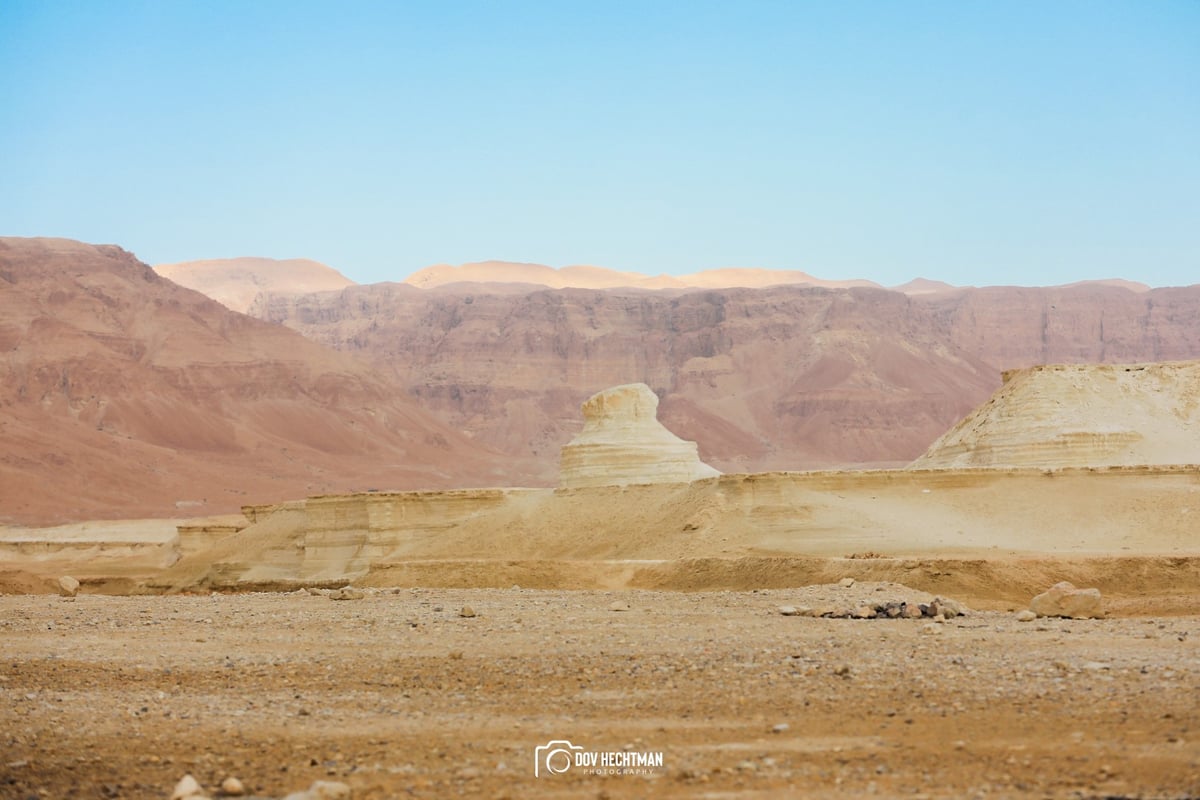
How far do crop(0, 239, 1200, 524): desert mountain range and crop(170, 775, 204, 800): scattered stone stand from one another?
8248cm

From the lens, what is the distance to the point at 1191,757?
884 centimetres

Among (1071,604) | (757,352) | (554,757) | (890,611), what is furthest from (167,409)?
(554,757)

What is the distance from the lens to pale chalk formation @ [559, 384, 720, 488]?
4066cm

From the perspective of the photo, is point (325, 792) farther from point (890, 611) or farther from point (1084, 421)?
point (1084, 421)

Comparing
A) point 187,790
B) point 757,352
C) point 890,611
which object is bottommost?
point 890,611

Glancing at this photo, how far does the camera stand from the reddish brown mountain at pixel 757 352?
13950 cm

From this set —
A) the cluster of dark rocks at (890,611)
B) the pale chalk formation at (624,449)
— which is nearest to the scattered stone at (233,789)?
the cluster of dark rocks at (890,611)

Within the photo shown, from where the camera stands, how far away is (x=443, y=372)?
522ft

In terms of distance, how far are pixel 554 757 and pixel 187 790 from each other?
237 cm

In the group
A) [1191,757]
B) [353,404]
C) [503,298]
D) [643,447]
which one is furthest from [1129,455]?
[503,298]

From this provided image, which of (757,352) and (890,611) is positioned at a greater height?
(757,352)

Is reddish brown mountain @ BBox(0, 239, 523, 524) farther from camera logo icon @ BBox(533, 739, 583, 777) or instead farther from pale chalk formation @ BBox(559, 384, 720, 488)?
camera logo icon @ BBox(533, 739, 583, 777)

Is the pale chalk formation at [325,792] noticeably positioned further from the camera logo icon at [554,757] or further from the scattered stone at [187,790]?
the camera logo icon at [554,757]

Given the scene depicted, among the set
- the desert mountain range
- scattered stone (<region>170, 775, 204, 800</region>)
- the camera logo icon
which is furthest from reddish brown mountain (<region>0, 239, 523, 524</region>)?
scattered stone (<region>170, 775, 204, 800</region>)
